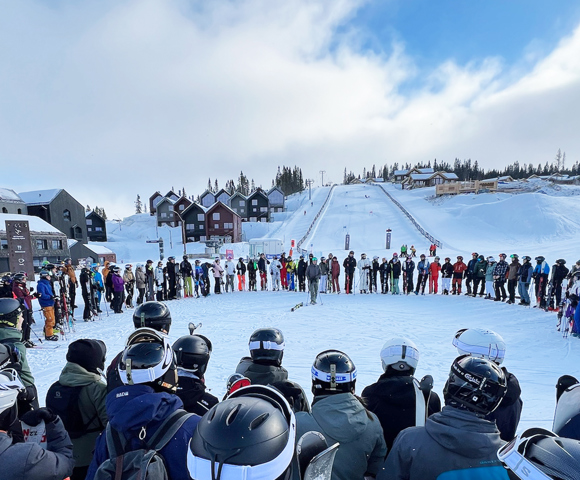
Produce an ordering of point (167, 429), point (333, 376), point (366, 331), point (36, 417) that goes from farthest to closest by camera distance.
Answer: point (366, 331) < point (333, 376) < point (36, 417) < point (167, 429)

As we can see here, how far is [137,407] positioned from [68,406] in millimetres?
1412

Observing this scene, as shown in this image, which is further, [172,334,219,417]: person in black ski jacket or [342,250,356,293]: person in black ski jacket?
[342,250,356,293]: person in black ski jacket

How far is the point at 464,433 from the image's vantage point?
1547 mm

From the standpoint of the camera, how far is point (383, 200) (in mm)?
58875

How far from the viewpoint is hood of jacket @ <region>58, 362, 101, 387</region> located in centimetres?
247

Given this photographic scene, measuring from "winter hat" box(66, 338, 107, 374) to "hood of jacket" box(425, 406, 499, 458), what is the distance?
2.52 m

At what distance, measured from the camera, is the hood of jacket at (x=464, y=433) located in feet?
4.97

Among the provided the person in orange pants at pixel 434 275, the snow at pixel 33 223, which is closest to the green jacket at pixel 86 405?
the person in orange pants at pixel 434 275

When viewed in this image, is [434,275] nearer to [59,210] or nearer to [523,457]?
[523,457]

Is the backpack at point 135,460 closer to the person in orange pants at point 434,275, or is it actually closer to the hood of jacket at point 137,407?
the hood of jacket at point 137,407

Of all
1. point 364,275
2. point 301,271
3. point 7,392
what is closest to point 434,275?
point 364,275

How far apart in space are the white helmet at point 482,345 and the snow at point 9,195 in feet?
131

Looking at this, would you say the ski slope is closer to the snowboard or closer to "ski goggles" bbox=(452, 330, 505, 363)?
"ski goggles" bbox=(452, 330, 505, 363)

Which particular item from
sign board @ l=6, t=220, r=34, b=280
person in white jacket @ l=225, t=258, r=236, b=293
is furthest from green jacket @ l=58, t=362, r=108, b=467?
sign board @ l=6, t=220, r=34, b=280
